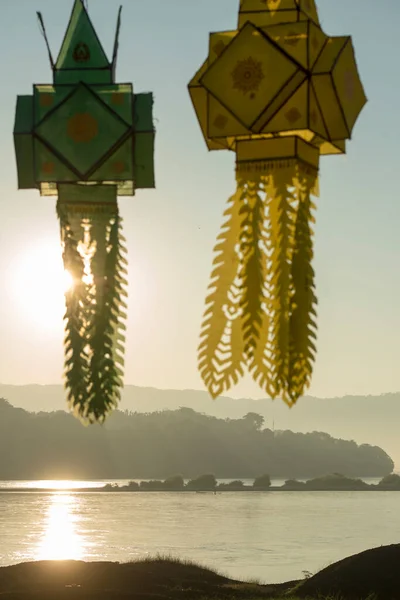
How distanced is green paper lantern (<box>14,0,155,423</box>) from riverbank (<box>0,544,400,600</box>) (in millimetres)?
68126

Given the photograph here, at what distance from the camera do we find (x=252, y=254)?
23.3 feet

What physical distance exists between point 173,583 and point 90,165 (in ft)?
289

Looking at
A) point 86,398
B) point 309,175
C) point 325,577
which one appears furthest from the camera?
point 325,577

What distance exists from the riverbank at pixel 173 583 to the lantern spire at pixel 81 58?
224 feet

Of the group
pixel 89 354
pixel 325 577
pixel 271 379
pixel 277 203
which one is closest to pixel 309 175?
pixel 277 203

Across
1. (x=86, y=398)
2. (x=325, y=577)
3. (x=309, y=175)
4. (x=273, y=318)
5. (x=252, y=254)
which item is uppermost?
(x=309, y=175)

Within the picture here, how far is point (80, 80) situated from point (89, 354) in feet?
6.96

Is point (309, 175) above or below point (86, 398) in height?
above

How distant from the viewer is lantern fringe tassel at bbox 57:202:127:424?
6.99m

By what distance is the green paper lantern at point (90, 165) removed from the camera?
23.3 ft

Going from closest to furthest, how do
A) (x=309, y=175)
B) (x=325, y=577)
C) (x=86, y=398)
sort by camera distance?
(x=86, y=398) → (x=309, y=175) → (x=325, y=577)

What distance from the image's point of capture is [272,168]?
7309 millimetres

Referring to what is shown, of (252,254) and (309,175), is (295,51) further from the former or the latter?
(252,254)

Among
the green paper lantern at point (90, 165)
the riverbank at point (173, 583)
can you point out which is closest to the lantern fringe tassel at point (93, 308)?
the green paper lantern at point (90, 165)
